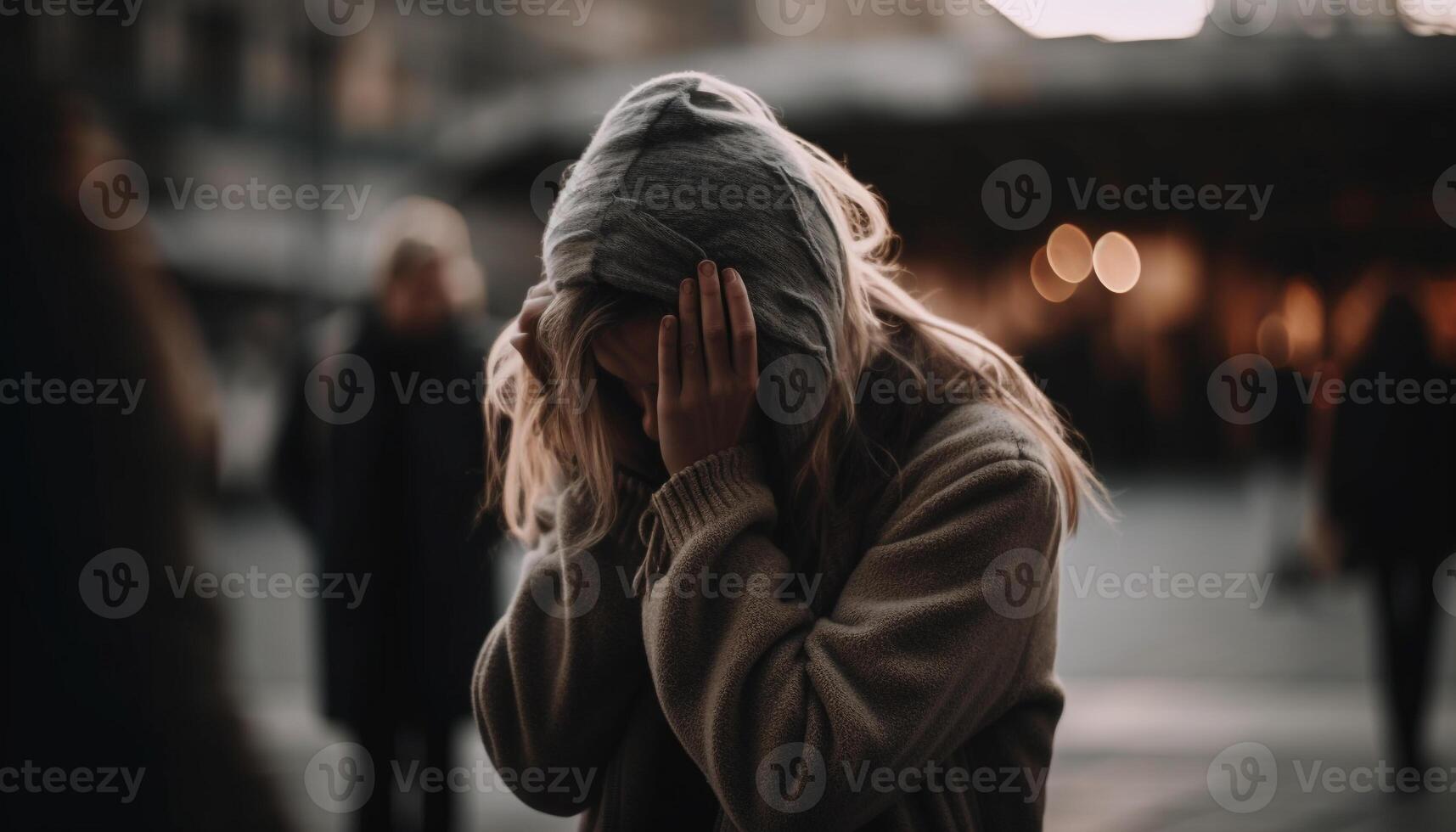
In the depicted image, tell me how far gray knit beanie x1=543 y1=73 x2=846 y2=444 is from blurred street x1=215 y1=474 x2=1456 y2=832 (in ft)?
3.86

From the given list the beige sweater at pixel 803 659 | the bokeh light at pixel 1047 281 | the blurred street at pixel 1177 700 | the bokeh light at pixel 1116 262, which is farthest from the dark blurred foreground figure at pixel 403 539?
the bokeh light at pixel 1116 262

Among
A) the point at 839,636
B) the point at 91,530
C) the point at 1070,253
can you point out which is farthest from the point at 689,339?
the point at 1070,253

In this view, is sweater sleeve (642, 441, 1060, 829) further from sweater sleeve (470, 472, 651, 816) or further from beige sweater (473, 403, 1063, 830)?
sweater sleeve (470, 472, 651, 816)

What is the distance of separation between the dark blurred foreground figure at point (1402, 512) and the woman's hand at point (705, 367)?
14.4 ft

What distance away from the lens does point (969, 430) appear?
1683 millimetres

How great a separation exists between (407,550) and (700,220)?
8.75 feet

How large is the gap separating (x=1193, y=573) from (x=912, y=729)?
9.74 meters

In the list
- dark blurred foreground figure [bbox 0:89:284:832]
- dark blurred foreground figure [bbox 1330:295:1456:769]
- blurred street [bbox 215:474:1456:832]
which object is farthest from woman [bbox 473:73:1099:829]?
dark blurred foreground figure [bbox 1330:295:1456:769]

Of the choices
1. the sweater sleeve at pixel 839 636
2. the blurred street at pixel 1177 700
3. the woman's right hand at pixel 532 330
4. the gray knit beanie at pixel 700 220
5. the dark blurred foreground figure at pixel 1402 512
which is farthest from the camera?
the dark blurred foreground figure at pixel 1402 512

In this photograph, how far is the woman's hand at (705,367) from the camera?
5.24ft

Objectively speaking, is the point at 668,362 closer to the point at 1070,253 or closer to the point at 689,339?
the point at 689,339

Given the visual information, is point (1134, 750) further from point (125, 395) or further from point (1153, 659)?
point (125, 395)

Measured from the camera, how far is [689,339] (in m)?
1.61

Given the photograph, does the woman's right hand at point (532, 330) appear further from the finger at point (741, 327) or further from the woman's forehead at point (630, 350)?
the finger at point (741, 327)
